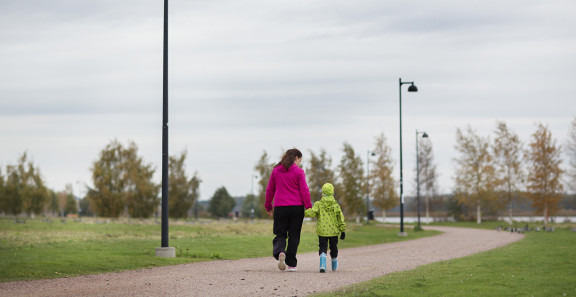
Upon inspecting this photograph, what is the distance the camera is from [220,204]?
120312 mm

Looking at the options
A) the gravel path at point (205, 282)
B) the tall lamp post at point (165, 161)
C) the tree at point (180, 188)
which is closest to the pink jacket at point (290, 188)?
the gravel path at point (205, 282)

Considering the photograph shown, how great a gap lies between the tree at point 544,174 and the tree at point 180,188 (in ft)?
130

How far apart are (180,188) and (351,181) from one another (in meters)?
23.7

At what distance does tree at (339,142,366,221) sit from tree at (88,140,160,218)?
22547mm

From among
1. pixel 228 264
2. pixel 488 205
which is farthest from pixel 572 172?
pixel 228 264

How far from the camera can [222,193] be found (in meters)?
124

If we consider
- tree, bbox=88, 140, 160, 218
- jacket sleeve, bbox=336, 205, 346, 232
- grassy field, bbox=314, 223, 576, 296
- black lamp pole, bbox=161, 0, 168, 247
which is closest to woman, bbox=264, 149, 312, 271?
jacket sleeve, bbox=336, 205, 346, 232

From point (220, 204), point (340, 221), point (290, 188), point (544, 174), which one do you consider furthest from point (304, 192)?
point (220, 204)

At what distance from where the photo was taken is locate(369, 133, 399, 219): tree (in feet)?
236

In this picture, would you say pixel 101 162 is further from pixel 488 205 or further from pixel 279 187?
pixel 279 187

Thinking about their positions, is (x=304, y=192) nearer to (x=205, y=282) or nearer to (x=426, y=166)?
(x=205, y=282)

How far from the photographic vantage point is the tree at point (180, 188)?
78500 mm

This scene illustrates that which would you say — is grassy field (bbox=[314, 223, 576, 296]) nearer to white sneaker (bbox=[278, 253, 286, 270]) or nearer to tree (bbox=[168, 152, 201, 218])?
white sneaker (bbox=[278, 253, 286, 270])

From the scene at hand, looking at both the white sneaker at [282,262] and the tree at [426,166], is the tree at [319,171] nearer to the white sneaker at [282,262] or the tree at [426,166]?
the tree at [426,166]
